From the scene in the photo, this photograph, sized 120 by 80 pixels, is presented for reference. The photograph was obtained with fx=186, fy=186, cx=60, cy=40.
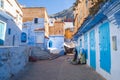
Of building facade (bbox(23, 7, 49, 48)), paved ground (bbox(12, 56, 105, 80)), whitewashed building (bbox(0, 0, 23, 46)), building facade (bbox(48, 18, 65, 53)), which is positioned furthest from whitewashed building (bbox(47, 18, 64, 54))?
paved ground (bbox(12, 56, 105, 80))

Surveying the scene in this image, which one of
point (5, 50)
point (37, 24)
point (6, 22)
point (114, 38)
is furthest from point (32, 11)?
point (114, 38)

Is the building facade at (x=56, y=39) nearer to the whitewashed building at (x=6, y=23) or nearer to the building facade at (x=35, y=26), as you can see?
the building facade at (x=35, y=26)

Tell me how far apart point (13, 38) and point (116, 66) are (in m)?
16.5

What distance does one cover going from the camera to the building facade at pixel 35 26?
112 feet

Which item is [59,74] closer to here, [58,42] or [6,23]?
[6,23]

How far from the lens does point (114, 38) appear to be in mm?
7344

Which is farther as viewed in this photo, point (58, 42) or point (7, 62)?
point (58, 42)

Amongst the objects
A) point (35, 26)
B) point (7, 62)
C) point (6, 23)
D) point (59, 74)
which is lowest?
point (59, 74)

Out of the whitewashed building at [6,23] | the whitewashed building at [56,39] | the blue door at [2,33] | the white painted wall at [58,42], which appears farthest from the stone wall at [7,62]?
the white painted wall at [58,42]

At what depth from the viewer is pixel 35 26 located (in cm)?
3522

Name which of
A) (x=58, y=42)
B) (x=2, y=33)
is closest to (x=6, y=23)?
(x=2, y=33)

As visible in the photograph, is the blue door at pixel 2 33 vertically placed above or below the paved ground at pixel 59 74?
above

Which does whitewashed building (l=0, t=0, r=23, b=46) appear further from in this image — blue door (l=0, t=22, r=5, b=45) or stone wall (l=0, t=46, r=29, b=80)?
stone wall (l=0, t=46, r=29, b=80)

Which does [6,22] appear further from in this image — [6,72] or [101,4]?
[101,4]
